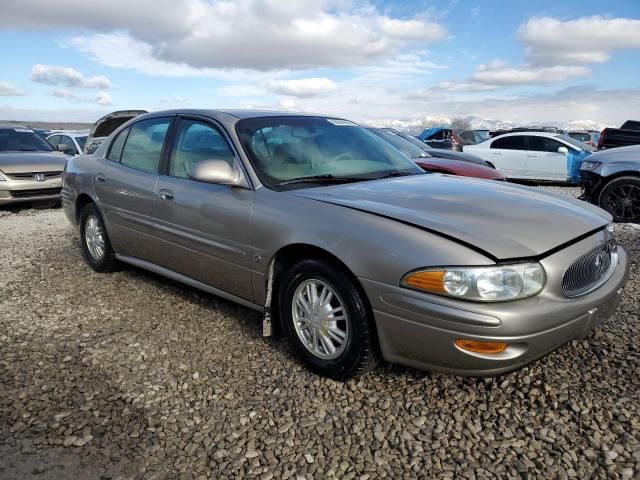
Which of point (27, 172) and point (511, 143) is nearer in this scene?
point (27, 172)

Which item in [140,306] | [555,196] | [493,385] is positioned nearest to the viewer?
[493,385]

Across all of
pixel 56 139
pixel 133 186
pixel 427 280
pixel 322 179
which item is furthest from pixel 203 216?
pixel 56 139

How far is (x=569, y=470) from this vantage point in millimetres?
2182

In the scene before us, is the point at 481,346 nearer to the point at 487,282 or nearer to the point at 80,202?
the point at 487,282

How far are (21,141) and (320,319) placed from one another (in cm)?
960

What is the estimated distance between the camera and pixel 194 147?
3.86 metres

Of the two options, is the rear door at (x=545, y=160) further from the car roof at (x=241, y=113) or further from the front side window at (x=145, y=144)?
the front side window at (x=145, y=144)

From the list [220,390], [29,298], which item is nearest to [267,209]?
[220,390]

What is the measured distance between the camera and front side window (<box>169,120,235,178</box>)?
361 centimetres

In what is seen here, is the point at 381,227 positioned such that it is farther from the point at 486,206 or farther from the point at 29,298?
the point at 29,298

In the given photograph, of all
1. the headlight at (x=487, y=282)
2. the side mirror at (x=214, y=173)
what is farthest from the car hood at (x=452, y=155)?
the headlight at (x=487, y=282)

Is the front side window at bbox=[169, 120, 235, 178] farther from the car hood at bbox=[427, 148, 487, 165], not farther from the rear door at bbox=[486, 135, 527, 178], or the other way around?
the rear door at bbox=[486, 135, 527, 178]

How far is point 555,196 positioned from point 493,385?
140cm

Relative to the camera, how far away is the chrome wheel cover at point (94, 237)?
16.2 ft
